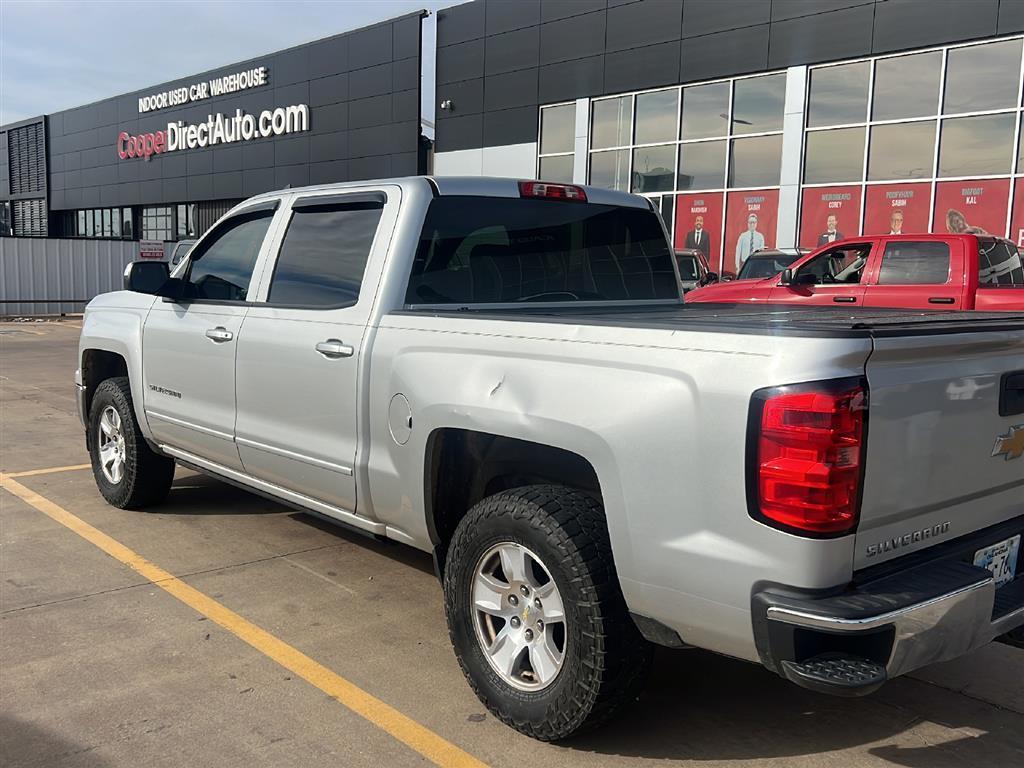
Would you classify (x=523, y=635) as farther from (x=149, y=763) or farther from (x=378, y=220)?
(x=378, y=220)

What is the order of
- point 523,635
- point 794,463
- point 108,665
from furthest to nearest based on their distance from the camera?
point 108,665
point 523,635
point 794,463

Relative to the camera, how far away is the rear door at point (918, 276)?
9.32 metres

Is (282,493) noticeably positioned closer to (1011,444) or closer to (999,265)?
(1011,444)

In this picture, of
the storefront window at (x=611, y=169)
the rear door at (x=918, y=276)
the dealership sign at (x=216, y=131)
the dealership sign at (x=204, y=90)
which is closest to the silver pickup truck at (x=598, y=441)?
the rear door at (x=918, y=276)

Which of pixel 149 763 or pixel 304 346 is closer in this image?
pixel 149 763

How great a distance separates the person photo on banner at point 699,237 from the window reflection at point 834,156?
2610 mm

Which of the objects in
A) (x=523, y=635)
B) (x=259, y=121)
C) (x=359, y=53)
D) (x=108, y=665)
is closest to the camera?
(x=523, y=635)

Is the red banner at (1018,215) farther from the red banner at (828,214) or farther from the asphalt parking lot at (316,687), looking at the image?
the asphalt parking lot at (316,687)

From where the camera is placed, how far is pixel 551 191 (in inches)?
172

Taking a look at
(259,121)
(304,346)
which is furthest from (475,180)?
(259,121)

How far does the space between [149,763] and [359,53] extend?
27.8 meters

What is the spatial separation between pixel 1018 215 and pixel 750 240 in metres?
5.14

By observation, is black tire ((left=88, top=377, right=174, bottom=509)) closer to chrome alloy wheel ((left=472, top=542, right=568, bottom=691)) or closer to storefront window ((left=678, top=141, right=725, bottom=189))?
chrome alloy wheel ((left=472, top=542, right=568, bottom=691))

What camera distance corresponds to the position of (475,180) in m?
4.20
